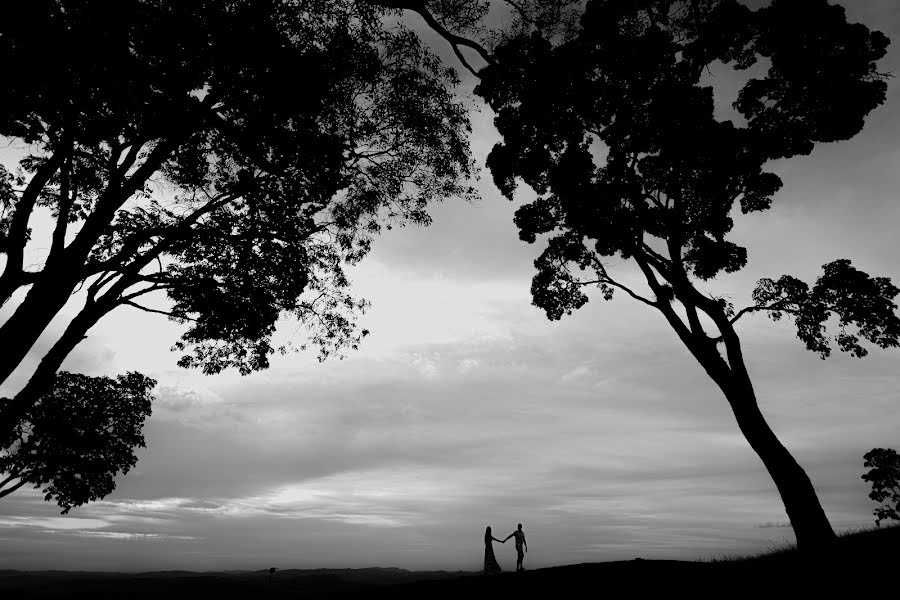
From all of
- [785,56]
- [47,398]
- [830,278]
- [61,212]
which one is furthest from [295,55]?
[47,398]

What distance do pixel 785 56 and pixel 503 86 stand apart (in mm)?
8062

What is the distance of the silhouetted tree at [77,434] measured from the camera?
21.1m

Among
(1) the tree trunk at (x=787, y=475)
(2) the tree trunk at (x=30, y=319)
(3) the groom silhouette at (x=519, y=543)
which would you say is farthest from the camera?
(3) the groom silhouette at (x=519, y=543)

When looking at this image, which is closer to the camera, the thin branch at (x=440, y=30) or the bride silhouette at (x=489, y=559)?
the thin branch at (x=440, y=30)

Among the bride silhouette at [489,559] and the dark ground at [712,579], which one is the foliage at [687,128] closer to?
the dark ground at [712,579]

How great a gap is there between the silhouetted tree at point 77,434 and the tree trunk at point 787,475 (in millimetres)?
23866

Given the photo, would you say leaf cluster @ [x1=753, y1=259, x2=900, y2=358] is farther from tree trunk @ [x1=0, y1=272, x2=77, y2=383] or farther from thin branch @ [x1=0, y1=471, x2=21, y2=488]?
thin branch @ [x1=0, y1=471, x2=21, y2=488]

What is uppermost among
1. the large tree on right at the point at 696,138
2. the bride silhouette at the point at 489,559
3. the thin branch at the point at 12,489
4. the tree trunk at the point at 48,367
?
the large tree on right at the point at 696,138

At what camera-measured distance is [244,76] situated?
10.7m

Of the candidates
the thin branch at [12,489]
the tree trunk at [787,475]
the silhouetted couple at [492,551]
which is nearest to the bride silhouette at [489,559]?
the silhouetted couple at [492,551]

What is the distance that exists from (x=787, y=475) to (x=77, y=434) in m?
26.9

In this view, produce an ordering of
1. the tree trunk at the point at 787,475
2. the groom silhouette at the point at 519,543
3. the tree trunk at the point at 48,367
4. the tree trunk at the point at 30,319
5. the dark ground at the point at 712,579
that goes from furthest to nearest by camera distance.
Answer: the groom silhouette at the point at 519,543 < the tree trunk at the point at 787,475 < the tree trunk at the point at 48,367 < the tree trunk at the point at 30,319 < the dark ground at the point at 712,579

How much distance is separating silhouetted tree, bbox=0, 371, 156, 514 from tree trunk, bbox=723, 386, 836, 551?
2387 centimetres

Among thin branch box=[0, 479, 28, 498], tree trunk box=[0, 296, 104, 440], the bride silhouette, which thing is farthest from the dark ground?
thin branch box=[0, 479, 28, 498]
